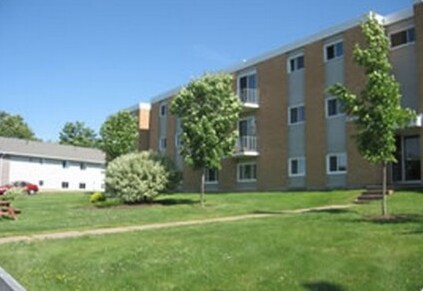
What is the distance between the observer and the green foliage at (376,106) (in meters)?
18.2

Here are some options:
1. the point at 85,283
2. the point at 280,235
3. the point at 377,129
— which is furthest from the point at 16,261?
the point at 377,129

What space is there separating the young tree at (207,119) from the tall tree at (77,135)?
76859mm

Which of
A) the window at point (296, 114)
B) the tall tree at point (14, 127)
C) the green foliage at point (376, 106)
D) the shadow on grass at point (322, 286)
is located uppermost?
the tall tree at point (14, 127)

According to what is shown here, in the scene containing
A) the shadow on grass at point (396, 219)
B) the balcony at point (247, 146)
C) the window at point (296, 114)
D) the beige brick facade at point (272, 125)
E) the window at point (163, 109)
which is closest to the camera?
the shadow on grass at point (396, 219)

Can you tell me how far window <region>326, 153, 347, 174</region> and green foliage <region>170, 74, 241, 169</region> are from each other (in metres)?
6.50

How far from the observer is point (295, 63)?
3612 centimetres

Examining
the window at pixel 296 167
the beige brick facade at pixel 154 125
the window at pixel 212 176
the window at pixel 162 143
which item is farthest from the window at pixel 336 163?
the beige brick facade at pixel 154 125

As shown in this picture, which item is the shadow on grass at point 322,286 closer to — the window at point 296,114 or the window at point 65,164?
the window at point 296,114

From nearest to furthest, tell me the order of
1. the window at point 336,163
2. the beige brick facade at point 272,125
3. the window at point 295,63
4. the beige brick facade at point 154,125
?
the window at point 336,163, the window at point 295,63, the beige brick facade at point 272,125, the beige brick facade at point 154,125

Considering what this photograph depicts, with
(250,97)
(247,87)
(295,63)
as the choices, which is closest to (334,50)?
(295,63)

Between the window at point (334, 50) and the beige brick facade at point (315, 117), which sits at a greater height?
the window at point (334, 50)

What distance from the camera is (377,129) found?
18391mm

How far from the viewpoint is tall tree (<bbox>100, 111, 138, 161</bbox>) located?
4212 cm

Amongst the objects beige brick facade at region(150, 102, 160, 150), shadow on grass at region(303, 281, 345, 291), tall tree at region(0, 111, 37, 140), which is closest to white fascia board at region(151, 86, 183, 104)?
beige brick facade at region(150, 102, 160, 150)
